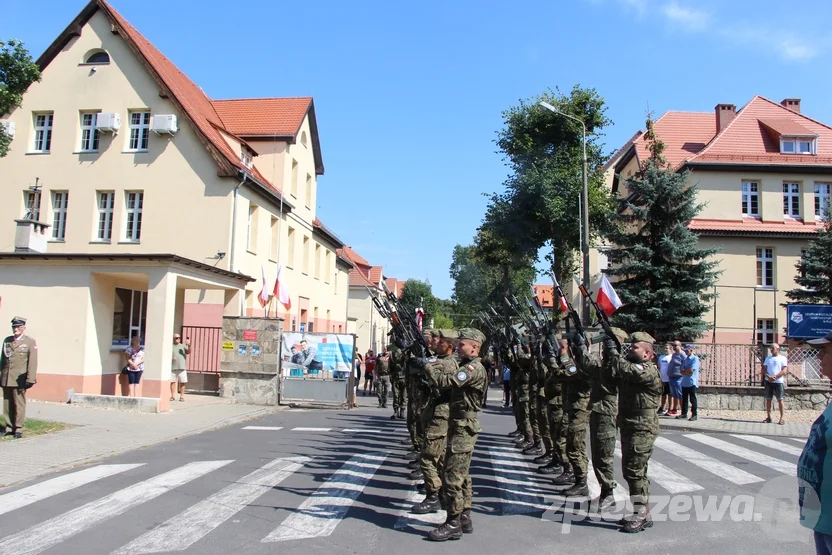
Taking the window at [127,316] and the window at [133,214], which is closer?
the window at [127,316]

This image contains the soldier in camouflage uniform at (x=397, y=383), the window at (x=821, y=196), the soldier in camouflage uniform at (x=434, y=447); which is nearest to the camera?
the soldier in camouflage uniform at (x=434, y=447)

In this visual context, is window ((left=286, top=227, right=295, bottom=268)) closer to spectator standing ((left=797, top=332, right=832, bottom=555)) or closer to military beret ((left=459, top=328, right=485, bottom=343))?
military beret ((left=459, top=328, right=485, bottom=343))

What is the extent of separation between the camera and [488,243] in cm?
4153

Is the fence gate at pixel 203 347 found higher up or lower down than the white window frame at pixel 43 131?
lower down

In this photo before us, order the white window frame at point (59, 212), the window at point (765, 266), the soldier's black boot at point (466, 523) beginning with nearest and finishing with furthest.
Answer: the soldier's black boot at point (466, 523), the white window frame at point (59, 212), the window at point (765, 266)

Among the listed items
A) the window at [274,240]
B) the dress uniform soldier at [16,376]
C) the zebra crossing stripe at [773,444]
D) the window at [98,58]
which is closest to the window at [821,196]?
the zebra crossing stripe at [773,444]

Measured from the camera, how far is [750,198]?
31172mm

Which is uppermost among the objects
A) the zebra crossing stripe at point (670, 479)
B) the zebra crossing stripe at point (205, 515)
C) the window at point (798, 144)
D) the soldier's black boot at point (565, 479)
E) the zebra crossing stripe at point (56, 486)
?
the window at point (798, 144)

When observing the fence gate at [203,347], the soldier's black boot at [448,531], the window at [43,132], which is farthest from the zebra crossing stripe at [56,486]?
the window at [43,132]

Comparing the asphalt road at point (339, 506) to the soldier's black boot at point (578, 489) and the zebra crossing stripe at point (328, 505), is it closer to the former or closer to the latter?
the zebra crossing stripe at point (328, 505)

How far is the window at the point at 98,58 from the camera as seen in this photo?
23.4m

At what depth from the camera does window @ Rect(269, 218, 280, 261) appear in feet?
84.8

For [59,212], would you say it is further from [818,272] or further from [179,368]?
[818,272]

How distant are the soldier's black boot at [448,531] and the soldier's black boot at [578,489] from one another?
2113mm
